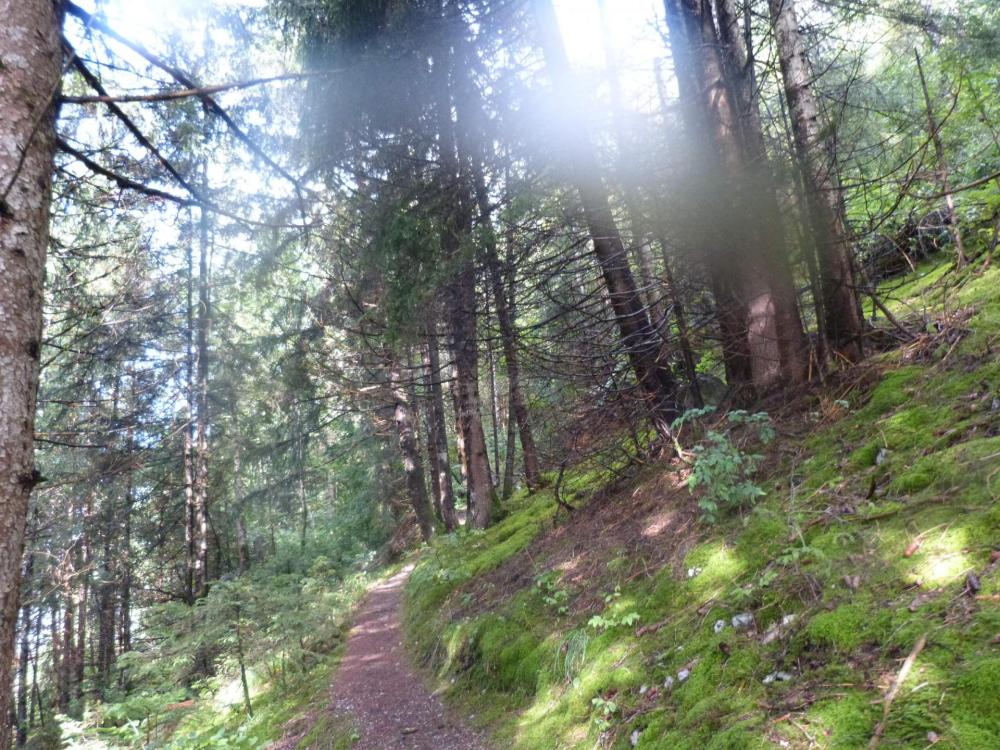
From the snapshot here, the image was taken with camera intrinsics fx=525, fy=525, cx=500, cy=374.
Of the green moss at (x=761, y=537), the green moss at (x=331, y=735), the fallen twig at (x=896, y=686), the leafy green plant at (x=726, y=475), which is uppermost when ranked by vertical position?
the leafy green plant at (x=726, y=475)

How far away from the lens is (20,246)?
2277mm

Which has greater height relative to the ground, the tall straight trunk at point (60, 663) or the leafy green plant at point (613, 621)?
the leafy green plant at point (613, 621)

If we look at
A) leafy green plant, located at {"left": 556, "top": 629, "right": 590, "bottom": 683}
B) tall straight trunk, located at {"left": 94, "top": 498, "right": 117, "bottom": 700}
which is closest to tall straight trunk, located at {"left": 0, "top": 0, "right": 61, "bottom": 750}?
leafy green plant, located at {"left": 556, "top": 629, "right": 590, "bottom": 683}

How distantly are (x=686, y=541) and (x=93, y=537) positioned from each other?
15014mm

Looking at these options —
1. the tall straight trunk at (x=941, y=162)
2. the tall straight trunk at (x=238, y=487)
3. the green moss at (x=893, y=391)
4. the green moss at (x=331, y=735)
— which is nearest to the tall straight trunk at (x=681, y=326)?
the green moss at (x=893, y=391)

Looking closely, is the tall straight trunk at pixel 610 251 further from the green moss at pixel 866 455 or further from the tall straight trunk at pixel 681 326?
the green moss at pixel 866 455

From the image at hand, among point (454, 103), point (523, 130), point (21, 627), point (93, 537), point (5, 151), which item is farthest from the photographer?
point (21, 627)

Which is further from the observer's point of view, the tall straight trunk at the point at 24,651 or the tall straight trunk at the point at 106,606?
the tall straight trunk at the point at 106,606

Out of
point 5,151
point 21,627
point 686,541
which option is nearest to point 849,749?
point 686,541

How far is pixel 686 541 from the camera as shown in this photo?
4523 mm

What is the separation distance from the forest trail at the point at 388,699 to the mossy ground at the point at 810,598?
33 centimetres

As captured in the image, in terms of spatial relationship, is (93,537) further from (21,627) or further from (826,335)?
(826,335)

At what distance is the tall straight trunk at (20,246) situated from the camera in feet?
6.98

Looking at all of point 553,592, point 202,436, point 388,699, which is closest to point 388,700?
point 388,699
